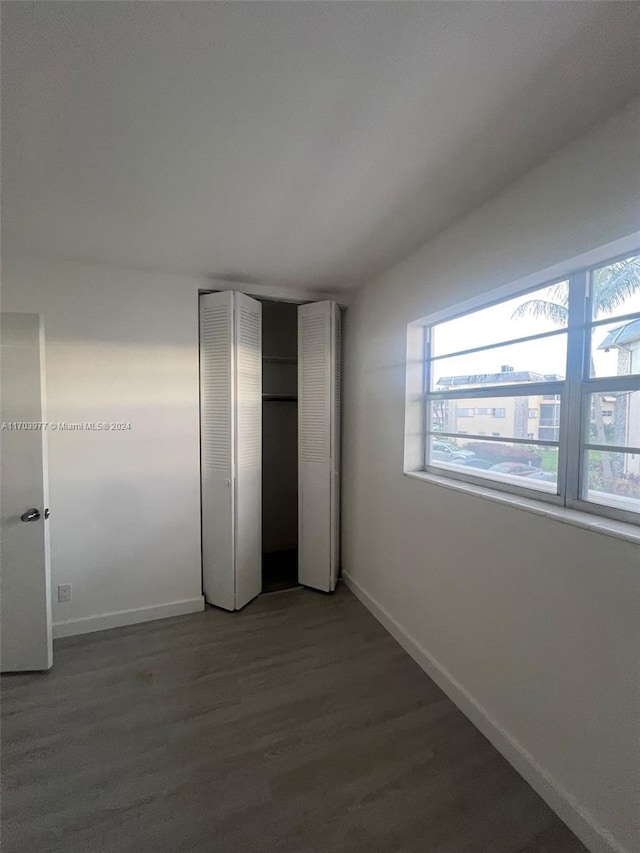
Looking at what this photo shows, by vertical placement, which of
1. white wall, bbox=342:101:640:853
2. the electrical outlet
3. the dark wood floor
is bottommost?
the dark wood floor

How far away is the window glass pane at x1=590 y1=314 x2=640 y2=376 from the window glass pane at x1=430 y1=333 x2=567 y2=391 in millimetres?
118

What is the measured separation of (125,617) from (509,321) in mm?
3106

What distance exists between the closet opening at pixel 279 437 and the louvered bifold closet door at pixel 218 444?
108cm

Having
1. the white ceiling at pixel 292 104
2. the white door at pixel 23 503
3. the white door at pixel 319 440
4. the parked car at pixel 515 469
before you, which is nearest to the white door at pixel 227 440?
the white door at pixel 319 440

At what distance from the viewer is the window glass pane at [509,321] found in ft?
4.96

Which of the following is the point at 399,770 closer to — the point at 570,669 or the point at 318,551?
the point at 570,669

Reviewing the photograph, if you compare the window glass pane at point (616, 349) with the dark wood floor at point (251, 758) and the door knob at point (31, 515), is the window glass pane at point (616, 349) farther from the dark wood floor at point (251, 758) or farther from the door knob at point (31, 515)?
the door knob at point (31, 515)

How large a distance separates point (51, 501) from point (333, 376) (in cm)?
217

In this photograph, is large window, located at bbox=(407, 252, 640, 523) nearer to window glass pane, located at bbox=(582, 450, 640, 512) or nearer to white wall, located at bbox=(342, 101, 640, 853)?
window glass pane, located at bbox=(582, 450, 640, 512)

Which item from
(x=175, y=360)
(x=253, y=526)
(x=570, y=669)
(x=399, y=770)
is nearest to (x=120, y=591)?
(x=253, y=526)

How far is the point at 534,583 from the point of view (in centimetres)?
143

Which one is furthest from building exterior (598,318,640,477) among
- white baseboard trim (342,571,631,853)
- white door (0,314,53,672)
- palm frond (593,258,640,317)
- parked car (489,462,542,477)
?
white door (0,314,53,672)

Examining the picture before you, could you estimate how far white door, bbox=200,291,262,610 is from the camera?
2.61 m

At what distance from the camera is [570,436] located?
4.68 feet
